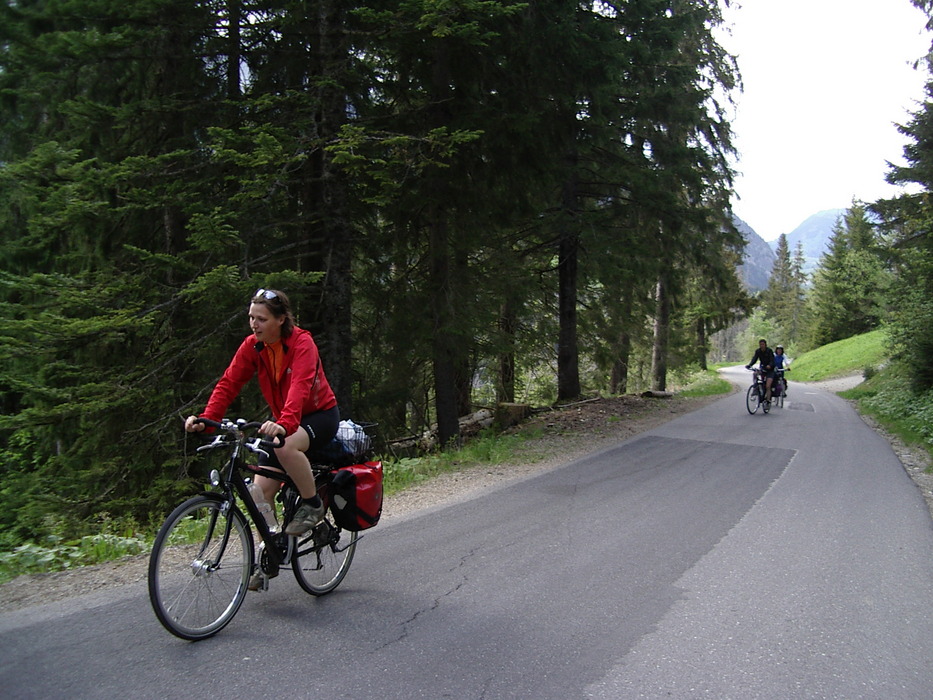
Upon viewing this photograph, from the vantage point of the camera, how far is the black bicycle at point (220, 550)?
3.36m

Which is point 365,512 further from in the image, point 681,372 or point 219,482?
point 681,372

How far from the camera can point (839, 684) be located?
126 inches

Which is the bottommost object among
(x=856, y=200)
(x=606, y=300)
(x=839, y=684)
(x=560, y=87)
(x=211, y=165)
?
(x=839, y=684)

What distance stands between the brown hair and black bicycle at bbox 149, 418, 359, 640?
666 mm

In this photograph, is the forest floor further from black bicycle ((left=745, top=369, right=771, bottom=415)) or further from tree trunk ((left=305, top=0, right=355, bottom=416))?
tree trunk ((left=305, top=0, right=355, bottom=416))

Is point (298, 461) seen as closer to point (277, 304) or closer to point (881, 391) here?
point (277, 304)

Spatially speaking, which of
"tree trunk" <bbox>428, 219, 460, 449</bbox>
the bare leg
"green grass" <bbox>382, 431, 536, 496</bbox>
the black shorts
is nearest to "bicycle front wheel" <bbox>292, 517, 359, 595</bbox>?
the bare leg

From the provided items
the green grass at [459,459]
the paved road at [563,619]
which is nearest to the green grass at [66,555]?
the green grass at [459,459]

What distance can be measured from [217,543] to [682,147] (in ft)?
45.0

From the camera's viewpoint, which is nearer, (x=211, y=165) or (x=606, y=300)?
(x=211, y=165)

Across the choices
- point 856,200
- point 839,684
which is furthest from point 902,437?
point 856,200

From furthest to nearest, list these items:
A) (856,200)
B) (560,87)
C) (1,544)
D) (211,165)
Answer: (856,200) → (560,87) → (211,165) → (1,544)

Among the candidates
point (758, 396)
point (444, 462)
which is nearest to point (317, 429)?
point (444, 462)

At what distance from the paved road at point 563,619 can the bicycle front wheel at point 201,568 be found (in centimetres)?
14
